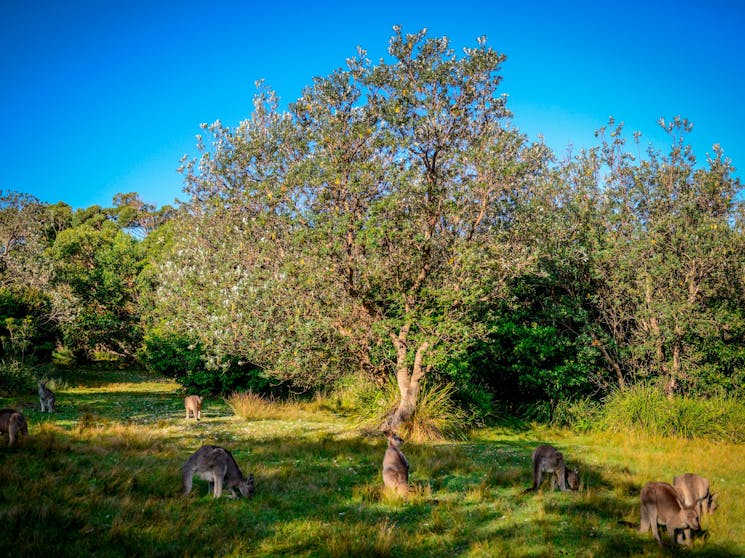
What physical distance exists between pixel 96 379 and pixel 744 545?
37.4 m

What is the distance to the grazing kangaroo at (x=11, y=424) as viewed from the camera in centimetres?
1307

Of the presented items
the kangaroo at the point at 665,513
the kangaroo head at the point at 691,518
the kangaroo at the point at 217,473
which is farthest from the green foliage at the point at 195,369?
the kangaroo head at the point at 691,518

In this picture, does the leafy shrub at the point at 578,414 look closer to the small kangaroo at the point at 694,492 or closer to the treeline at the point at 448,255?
the treeline at the point at 448,255

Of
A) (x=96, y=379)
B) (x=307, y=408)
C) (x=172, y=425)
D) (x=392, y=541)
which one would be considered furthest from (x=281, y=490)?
(x=96, y=379)

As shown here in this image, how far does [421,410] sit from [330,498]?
7540mm

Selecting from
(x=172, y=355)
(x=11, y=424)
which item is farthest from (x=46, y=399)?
(x=172, y=355)

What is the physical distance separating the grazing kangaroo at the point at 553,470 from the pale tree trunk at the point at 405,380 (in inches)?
259

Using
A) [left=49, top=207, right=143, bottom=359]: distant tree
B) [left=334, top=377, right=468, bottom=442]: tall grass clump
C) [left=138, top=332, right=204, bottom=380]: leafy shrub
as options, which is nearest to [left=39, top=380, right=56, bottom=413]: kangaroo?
[left=138, top=332, right=204, bottom=380]: leafy shrub

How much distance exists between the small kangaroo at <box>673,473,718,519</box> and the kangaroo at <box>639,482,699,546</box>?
0.36 m

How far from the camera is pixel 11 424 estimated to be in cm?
1317

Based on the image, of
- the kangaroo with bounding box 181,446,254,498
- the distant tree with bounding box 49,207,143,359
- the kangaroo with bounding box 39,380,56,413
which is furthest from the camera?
the distant tree with bounding box 49,207,143,359

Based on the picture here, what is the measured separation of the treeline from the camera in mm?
17016

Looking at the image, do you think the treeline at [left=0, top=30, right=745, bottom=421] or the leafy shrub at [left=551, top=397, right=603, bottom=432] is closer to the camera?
the treeline at [left=0, top=30, right=745, bottom=421]

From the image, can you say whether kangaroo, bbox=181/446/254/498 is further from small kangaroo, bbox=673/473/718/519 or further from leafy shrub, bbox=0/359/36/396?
leafy shrub, bbox=0/359/36/396
